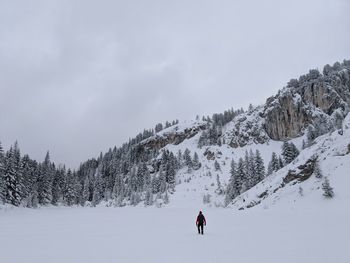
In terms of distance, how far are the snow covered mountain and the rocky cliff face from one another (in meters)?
0.37

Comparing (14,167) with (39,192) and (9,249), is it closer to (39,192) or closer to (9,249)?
(39,192)

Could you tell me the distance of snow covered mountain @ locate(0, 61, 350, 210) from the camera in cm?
3472

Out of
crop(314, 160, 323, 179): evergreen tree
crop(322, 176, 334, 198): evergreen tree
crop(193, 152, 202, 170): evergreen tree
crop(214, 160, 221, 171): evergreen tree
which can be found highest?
crop(193, 152, 202, 170): evergreen tree

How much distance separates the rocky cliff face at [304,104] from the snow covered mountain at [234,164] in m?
0.37

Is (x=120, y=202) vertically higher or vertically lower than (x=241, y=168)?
lower

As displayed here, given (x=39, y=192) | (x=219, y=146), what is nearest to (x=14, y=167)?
(x=39, y=192)

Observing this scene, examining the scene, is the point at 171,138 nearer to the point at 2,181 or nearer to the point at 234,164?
the point at 234,164

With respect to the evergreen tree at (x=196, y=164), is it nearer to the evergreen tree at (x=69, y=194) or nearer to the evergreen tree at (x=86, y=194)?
the evergreen tree at (x=86, y=194)

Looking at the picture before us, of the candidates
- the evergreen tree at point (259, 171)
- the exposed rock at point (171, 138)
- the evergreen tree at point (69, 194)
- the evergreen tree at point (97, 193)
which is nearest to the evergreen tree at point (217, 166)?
the evergreen tree at point (259, 171)

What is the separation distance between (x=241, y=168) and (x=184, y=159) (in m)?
48.4

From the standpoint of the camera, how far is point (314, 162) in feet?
111

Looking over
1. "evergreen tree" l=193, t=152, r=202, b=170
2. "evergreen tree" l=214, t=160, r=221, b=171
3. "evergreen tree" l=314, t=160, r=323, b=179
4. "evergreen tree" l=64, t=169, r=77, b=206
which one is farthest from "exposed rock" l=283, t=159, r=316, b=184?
"evergreen tree" l=64, t=169, r=77, b=206

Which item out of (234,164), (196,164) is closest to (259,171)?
(234,164)

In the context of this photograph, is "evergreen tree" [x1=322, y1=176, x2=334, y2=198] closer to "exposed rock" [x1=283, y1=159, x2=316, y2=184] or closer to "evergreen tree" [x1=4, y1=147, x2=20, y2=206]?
"exposed rock" [x1=283, y1=159, x2=316, y2=184]
